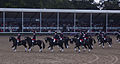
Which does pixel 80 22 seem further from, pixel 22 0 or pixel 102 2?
pixel 102 2

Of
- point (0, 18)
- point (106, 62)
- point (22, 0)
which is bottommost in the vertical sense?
point (106, 62)

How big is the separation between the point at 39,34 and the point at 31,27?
1.78 meters

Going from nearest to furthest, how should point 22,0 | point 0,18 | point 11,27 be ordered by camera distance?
point 11,27, point 0,18, point 22,0

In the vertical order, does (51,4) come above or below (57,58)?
above

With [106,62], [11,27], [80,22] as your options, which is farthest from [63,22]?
[106,62]

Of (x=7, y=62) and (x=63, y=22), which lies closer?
(x=7, y=62)

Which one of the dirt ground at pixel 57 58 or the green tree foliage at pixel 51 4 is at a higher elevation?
the green tree foliage at pixel 51 4

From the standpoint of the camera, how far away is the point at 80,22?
46.3m

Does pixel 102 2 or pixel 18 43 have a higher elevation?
pixel 102 2

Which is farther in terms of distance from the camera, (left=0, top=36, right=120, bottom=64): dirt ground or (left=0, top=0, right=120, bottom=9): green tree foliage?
(left=0, top=0, right=120, bottom=9): green tree foliage

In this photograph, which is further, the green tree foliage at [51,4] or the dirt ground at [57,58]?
the green tree foliage at [51,4]

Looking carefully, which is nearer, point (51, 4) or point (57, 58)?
point (57, 58)

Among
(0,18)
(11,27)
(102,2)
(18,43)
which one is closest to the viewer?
(18,43)

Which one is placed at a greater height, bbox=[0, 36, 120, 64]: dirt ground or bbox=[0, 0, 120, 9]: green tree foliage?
bbox=[0, 0, 120, 9]: green tree foliage
